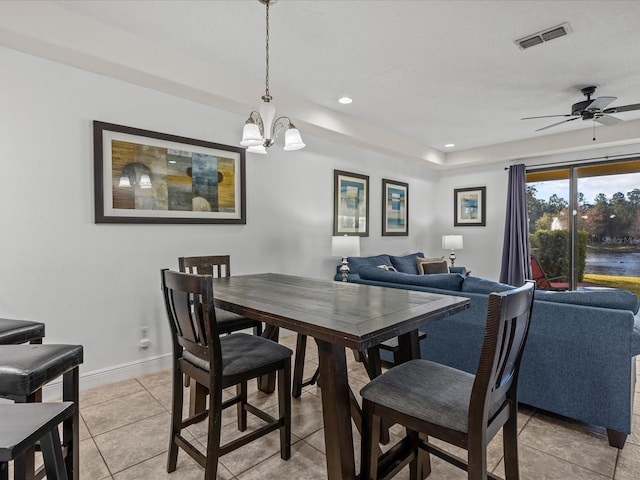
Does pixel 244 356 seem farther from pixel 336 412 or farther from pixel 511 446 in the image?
pixel 511 446

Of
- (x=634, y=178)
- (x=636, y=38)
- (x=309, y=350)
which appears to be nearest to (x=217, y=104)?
(x=309, y=350)

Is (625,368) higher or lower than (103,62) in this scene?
lower

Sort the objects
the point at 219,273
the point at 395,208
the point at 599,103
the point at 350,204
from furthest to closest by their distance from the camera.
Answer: the point at 395,208
the point at 350,204
the point at 599,103
the point at 219,273

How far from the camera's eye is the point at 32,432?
84 centimetres

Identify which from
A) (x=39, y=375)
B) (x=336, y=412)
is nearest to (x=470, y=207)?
(x=336, y=412)

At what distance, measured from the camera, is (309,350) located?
3.44 m

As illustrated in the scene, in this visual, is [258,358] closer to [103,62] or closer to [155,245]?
[155,245]

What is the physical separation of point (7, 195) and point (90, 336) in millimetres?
1091

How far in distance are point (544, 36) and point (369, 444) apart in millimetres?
2807

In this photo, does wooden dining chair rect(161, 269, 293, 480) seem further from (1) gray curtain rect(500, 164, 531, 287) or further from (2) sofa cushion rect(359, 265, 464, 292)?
(1) gray curtain rect(500, 164, 531, 287)

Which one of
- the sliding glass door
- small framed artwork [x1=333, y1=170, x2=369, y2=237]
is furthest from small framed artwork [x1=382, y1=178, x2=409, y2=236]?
the sliding glass door

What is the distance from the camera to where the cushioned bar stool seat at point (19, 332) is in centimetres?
165

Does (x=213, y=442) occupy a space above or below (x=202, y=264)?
below

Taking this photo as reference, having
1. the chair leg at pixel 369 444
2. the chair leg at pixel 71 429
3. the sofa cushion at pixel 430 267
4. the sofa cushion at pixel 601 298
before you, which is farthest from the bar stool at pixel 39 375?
the sofa cushion at pixel 430 267
